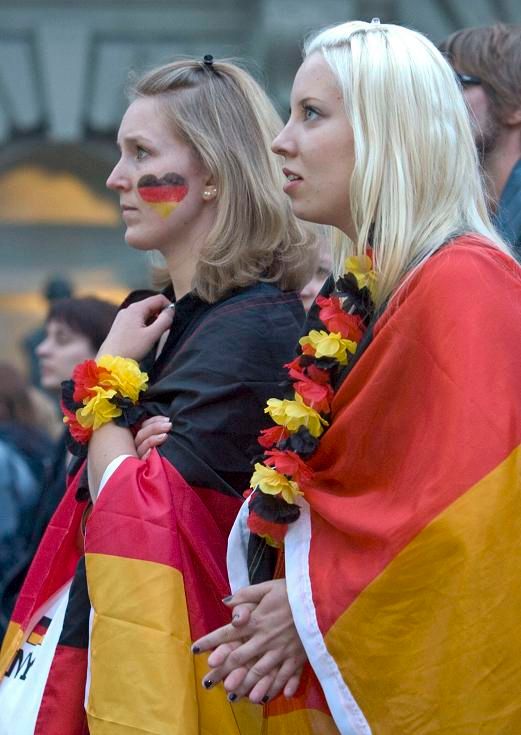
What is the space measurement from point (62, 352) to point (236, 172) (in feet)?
5.49

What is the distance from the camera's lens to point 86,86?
11.3 m

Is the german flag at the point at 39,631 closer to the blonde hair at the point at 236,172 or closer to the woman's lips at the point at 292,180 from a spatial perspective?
the blonde hair at the point at 236,172

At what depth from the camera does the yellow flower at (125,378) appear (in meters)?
3.21

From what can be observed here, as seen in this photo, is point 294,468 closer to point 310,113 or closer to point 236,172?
point 310,113

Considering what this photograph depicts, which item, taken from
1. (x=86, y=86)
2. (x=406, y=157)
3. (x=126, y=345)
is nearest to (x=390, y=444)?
(x=406, y=157)

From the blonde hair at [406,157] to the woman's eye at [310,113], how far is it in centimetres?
10

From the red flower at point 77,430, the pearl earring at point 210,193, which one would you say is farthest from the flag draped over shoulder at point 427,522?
the pearl earring at point 210,193

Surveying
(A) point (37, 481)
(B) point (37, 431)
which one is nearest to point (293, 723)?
(A) point (37, 481)

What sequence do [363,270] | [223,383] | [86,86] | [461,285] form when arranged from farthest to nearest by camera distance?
[86,86] < [223,383] < [363,270] < [461,285]

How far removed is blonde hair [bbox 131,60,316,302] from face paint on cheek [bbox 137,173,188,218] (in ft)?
0.29

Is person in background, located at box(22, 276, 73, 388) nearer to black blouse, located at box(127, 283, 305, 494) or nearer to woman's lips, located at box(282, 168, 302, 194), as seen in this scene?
black blouse, located at box(127, 283, 305, 494)

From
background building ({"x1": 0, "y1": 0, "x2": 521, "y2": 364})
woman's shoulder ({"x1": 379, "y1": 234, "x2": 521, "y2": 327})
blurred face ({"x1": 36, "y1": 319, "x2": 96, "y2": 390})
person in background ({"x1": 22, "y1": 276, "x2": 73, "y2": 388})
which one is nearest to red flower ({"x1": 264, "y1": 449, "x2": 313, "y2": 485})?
woman's shoulder ({"x1": 379, "y1": 234, "x2": 521, "y2": 327})

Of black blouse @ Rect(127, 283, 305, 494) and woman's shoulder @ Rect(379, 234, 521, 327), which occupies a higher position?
woman's shoulder @ Rect(379, 234, 521, 327)

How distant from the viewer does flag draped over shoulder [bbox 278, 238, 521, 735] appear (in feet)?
8.06
